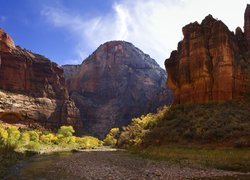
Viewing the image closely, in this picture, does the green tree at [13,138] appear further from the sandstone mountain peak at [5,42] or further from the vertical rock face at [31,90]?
the sandstone mountain peak at [5,42]

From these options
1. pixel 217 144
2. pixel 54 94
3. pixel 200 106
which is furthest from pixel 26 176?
pixel 54 94

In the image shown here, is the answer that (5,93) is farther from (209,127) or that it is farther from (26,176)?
(26,176)

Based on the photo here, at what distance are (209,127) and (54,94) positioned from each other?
11433cm

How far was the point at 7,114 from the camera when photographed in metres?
117

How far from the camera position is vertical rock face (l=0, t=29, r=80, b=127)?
12512 centimetres

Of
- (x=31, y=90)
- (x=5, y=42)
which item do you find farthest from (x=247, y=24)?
(x=5, y=42)

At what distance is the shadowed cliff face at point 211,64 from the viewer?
209 feet

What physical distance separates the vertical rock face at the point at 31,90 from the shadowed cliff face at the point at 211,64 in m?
73.1

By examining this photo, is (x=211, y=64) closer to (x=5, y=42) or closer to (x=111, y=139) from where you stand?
(x=111, y=139)

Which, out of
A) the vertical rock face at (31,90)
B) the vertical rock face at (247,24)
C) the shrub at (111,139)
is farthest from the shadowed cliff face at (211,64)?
the vertical rock face at (31,90)

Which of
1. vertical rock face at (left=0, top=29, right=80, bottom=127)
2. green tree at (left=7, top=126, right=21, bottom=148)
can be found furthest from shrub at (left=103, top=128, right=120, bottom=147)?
green tree at (left=7, top=126, right=21, bottom=148)

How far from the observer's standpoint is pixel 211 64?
221 feet

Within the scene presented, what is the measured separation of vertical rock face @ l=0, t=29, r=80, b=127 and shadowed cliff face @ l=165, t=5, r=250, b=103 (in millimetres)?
73136

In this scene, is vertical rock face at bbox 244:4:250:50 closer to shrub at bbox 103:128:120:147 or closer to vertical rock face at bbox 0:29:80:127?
shrub at bbox 103:128:120:147
